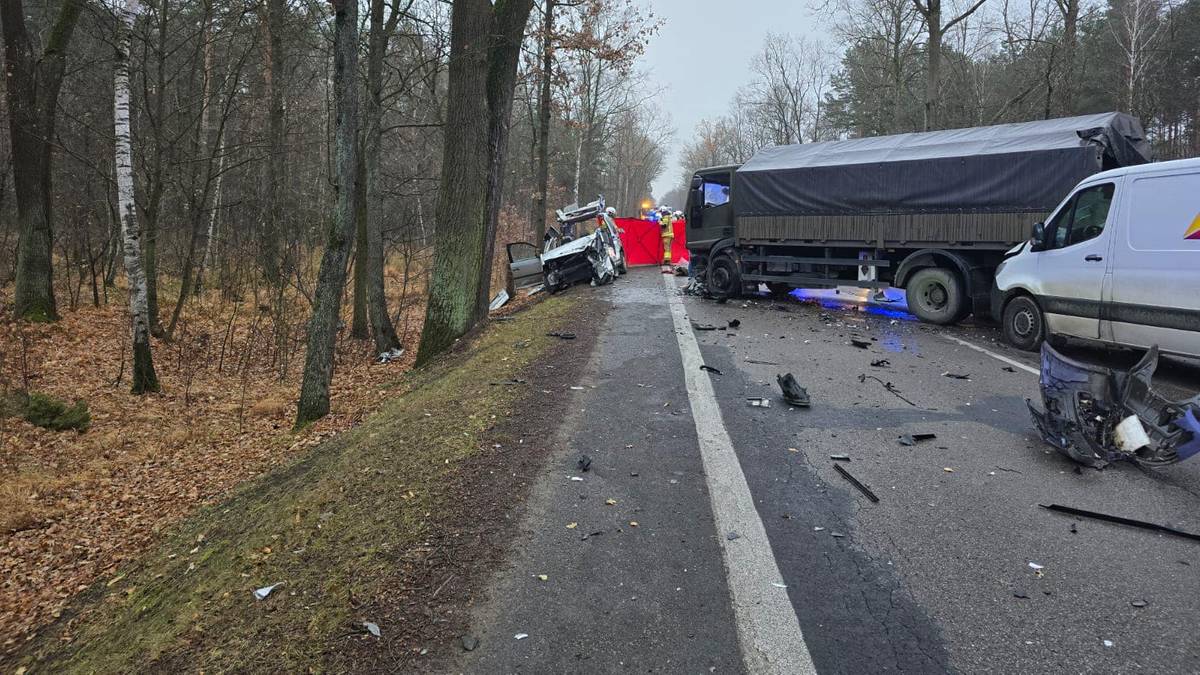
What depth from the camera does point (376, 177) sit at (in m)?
12.8

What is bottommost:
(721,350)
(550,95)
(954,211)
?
(721,350)

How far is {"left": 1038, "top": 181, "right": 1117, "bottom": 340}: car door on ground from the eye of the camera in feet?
25.8

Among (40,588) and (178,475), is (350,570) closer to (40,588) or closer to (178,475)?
(40,588)

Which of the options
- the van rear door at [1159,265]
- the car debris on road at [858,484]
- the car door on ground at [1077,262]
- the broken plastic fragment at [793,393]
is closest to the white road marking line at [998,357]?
the car door on ground at [1077,262]

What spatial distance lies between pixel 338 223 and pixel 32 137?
9.02 m

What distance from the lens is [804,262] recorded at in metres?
13.7

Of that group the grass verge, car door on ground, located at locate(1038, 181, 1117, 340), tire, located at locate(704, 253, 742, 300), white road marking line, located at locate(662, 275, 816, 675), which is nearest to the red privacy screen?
tire, located at locate(704, 253, 742, 300)

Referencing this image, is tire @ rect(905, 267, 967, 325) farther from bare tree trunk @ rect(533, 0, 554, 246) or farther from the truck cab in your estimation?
bare tree trunk @ rect(533, 0, 554, 246)

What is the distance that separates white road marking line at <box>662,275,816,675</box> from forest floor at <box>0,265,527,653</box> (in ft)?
14.1

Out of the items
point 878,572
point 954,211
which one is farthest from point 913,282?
point 878,572

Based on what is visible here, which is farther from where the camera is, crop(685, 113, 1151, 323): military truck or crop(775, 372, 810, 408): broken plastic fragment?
crop(685, 113, 1151, 323): military truck

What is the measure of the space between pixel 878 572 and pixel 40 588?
223 inches

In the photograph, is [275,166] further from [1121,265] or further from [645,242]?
[1121,265]

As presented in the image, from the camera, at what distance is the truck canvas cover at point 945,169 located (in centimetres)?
1008
